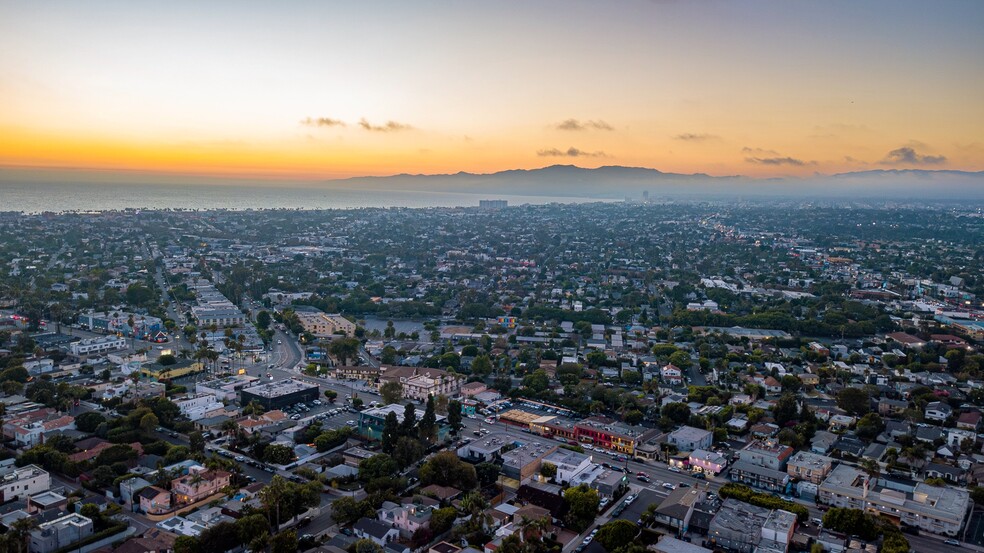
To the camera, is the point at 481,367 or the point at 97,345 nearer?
the point at 481,367

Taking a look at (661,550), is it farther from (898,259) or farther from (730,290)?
(898,259)

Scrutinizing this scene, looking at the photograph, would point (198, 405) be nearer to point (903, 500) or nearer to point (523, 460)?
point (523, 460)

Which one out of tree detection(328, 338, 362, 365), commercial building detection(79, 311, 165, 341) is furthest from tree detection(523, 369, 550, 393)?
commercial building detection(79, 311, 165, 341)

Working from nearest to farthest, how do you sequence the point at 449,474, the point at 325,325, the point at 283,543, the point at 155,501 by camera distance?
the point at 283,543 → the point at 155,501 → the point at 449,474 → the point at 325,325

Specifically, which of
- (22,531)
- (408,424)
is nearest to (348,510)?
(408,424)

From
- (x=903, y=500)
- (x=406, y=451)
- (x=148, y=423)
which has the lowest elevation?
(x=903, y=500)

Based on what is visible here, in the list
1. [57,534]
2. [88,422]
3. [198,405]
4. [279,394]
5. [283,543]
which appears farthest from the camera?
[279,394]

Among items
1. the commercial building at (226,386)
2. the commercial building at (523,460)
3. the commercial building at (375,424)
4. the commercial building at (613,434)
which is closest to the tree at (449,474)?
the commercial building at (523,460)

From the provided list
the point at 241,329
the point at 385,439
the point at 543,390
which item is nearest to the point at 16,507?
the point at 385,439

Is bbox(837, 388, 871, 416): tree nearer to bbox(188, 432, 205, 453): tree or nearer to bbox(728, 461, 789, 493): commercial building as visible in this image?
bbox(728, 461, 789, 493): commercial building
